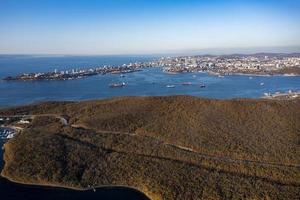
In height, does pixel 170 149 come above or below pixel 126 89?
above

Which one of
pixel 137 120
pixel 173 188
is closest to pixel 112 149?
pixel 137 120

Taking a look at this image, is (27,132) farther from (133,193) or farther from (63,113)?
(133,193)

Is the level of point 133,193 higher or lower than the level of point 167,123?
lower

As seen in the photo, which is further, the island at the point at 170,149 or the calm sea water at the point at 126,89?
the calm sea water at the point at 126,89

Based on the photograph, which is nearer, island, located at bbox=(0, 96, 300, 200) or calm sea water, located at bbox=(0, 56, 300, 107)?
island, located at bbox=(0, 96, 300, 200)

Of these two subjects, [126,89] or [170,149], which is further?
[126,89]

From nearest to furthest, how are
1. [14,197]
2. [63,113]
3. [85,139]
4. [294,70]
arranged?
[14,197]
[85,139]
[63,113]
[294,70]

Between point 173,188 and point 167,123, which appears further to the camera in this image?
point 167,123

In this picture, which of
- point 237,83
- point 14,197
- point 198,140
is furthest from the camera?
point 237,83
